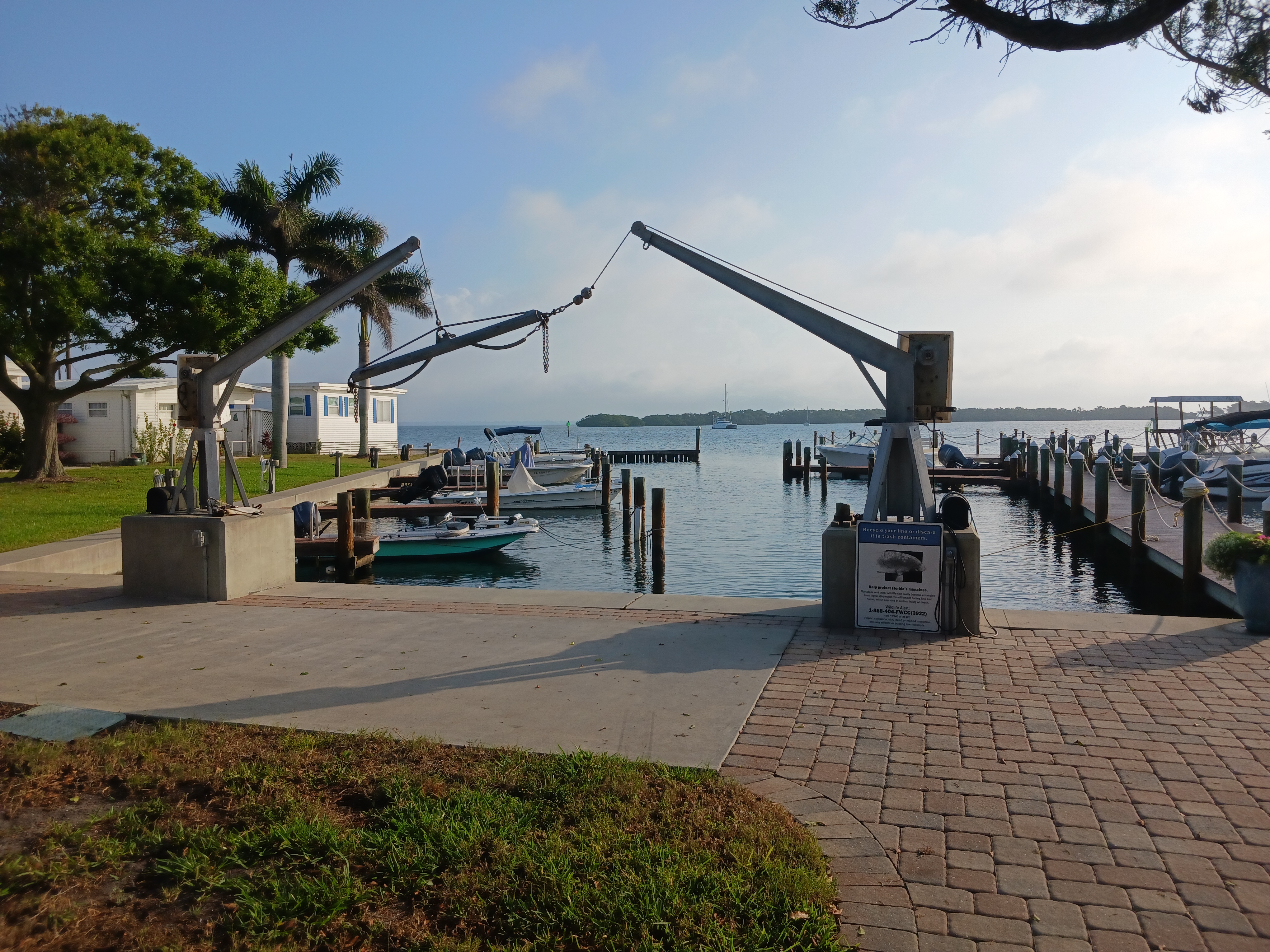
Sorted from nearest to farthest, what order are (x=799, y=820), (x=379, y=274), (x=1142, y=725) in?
(x=799, y=820)
(x=1142, y=725)
(x=379, y=274)

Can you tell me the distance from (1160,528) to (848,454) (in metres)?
27.5

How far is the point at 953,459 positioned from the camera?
4219cm

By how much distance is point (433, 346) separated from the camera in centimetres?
1167

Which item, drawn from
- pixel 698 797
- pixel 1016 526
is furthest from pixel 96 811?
pixel 1016 526

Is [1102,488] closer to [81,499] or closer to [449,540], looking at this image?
[449,540]

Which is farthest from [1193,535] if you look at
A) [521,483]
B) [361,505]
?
[521,483]

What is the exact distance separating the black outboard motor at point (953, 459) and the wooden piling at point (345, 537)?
30726 mm

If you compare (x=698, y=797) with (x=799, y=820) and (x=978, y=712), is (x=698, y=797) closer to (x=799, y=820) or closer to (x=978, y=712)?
(x=799, y=820)

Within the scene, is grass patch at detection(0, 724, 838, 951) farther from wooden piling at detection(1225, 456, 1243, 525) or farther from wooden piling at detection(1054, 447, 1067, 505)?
wooden piling at detection(1054, 447, 1067, 505)

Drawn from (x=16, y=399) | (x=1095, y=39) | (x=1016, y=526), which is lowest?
(x=1016, y=526)

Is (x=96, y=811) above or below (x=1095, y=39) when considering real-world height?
below

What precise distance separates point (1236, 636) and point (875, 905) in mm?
6120

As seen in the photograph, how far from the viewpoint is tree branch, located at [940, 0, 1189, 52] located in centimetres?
570

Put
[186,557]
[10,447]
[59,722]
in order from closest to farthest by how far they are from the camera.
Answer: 1. [59,722]
2. [186,557]
3. [10,447]
